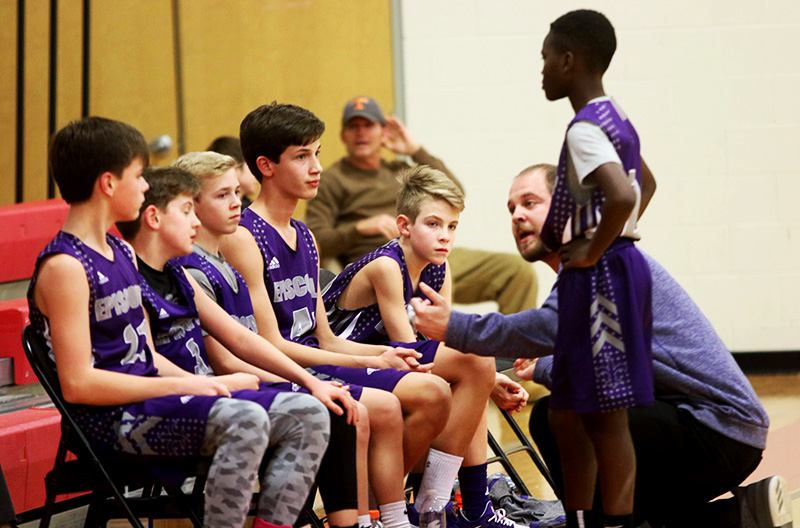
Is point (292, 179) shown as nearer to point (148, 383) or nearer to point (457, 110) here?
point (148, 383)

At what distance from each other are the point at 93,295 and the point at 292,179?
0.77m

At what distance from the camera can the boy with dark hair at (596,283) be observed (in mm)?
2080

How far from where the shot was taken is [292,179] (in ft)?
8.71

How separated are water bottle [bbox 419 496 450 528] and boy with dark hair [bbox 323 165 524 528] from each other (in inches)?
5.5

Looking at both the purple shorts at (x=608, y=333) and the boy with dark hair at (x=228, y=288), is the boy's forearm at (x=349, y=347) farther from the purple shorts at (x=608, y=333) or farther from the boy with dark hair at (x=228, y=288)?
the purple shorts at (x=608, y=333)

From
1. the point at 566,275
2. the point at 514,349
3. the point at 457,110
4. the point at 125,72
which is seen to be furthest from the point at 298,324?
the point at 457,110

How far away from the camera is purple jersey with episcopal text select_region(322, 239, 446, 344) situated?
9.39 feet

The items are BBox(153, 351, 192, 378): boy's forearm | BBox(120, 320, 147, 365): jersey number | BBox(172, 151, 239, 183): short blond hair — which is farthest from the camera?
BBox(172, 151, 239, 183): short blond hair

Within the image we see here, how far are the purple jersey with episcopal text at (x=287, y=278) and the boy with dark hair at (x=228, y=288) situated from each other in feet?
0.31

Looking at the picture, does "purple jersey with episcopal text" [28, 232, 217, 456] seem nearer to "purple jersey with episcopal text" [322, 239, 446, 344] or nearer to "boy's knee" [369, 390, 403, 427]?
"boy's knee" [369, 390, 403, 427]

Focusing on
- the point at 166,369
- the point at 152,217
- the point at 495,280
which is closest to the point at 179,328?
the point at 166,369

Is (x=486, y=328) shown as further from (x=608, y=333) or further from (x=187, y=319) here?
(x=187, y=319)

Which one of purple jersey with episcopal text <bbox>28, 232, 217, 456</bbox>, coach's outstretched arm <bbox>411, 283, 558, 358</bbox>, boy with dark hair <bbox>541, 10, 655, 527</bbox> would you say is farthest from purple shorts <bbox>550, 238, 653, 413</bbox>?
purple jersey with episcopal text <bbox>28, 232, 217, 456</bbox>

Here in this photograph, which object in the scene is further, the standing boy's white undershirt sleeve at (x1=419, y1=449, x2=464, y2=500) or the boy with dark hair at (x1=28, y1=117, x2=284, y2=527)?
the standing boy's white undershirt sleeve at (x1=419, y1=449, x2=464, y2=500)
